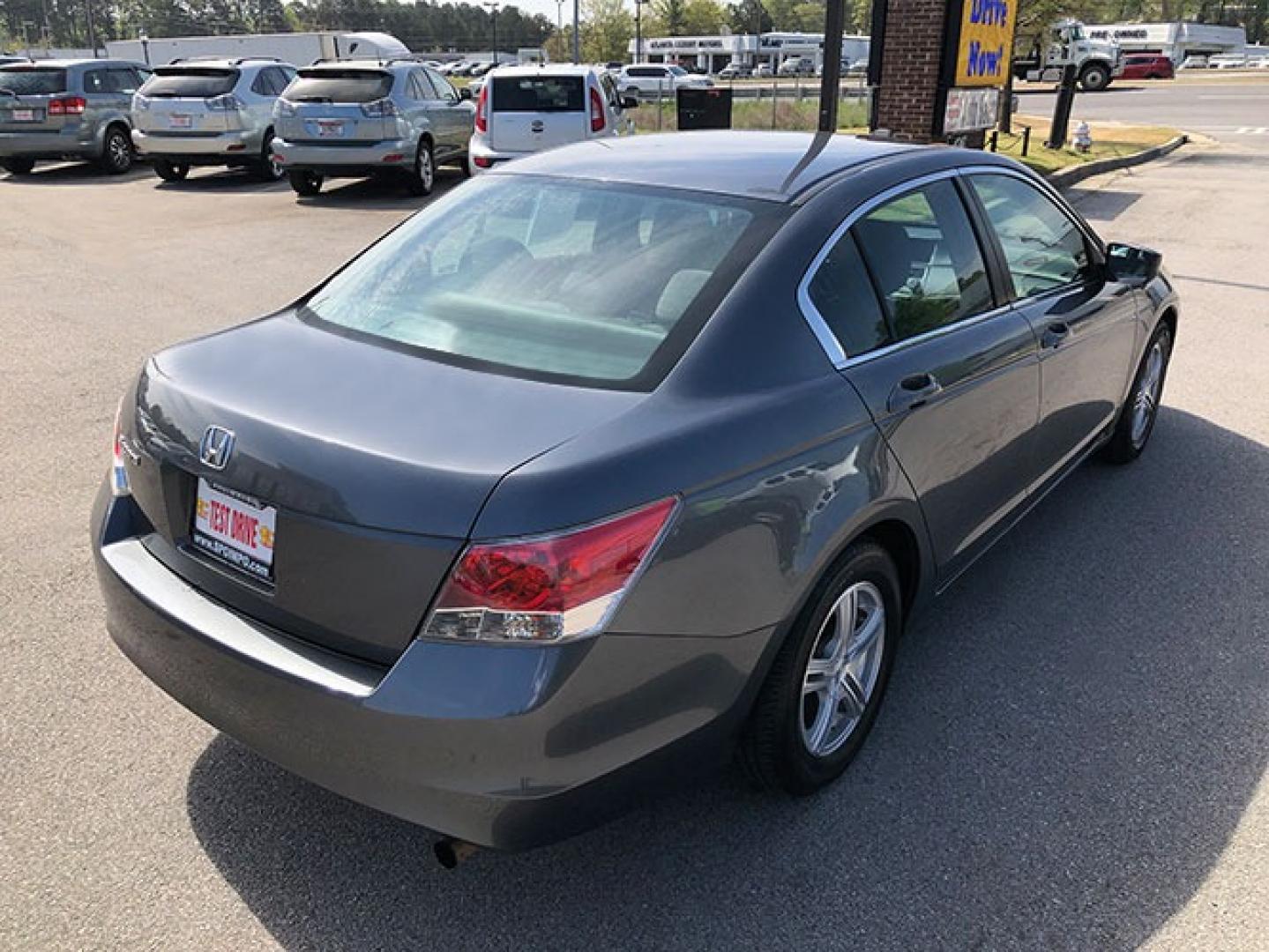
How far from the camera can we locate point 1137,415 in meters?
5.09

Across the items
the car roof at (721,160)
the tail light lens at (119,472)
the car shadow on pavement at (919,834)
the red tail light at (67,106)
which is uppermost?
the car roof at (721,160)

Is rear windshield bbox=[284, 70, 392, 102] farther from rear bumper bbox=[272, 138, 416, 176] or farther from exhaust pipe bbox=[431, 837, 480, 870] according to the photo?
exhaust pipe bbox=[431, 837, 480, 870]

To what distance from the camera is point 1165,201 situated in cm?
1429

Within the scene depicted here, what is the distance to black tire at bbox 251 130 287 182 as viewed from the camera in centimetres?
1563

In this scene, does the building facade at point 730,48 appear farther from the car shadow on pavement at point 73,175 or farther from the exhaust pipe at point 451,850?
the exhaust pipe at point 451,850

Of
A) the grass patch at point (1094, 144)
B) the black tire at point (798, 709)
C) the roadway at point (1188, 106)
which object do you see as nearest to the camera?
the black tire at point (798, 709)

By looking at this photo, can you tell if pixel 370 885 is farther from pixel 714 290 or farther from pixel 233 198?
pixel 233 198

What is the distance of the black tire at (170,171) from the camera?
15805 millimetres

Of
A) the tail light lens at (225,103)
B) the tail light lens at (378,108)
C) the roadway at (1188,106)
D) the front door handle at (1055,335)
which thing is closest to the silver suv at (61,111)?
the tail light lens at (225,103)

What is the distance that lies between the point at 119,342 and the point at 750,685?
6.33 m

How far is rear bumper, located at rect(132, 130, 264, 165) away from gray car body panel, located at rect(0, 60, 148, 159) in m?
1.29

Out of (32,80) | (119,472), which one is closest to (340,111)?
(32,80)

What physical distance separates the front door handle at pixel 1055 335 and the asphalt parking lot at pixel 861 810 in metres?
0.93

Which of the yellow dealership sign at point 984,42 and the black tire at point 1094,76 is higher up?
the yellow dealership sign at point 984,42
